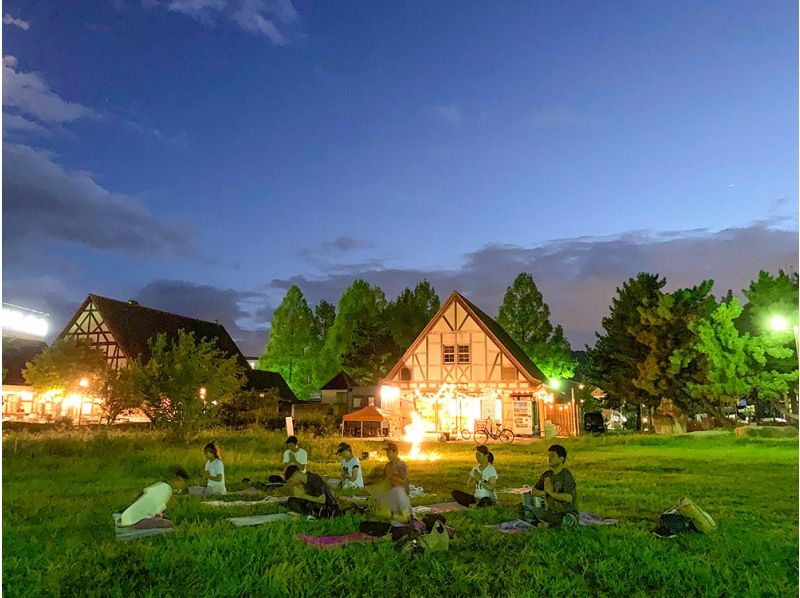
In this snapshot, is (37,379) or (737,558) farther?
(37,379)

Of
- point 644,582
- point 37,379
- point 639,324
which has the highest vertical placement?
point 639,324

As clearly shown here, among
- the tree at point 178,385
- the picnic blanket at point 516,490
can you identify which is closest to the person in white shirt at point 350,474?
the picnic blanket at point 516,490

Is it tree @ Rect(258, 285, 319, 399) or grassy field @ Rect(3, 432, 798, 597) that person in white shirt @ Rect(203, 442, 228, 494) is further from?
tree @ Rect(258, 285, 319, 399)

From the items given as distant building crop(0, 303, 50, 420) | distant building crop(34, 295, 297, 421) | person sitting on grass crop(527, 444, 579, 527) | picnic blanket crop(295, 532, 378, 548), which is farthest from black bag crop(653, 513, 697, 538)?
distant building crop(0, 303, 50, 420)

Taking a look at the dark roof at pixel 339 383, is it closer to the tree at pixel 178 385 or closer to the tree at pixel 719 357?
the tree at pixel 719 357

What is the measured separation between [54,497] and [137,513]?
3730mm

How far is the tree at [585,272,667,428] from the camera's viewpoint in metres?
38.4

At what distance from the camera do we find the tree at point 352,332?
50.9m

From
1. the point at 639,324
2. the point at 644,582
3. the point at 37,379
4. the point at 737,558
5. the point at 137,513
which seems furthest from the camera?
the point at 639,324

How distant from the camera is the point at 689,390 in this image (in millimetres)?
34438

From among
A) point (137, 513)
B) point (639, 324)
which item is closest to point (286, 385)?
point (639, 324)

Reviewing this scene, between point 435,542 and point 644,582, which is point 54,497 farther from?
point 644,582

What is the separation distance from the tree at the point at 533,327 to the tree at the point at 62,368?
29.4m

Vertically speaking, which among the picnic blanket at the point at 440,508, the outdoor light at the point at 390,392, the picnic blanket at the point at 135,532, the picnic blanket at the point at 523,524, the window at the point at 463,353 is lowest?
the picnic blanket at the point at 440,508
